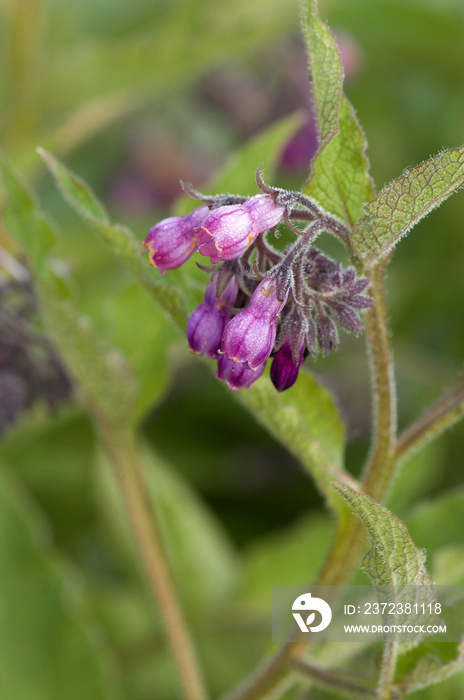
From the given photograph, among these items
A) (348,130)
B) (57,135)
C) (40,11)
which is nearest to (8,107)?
(40,11)

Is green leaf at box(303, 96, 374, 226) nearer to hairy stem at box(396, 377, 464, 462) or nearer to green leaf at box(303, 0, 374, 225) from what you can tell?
green leaf at box(303, 0, 374, 225)

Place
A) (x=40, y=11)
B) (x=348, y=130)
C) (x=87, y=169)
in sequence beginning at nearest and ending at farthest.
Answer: (x=348, y=130) → (x=40, y=11) → (x=87, y=169)

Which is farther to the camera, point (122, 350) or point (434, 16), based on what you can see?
point (434, 16)

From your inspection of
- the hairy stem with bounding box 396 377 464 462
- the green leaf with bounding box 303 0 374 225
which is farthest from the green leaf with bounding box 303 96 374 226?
the hairy stem with bounding box 396 377 464 462

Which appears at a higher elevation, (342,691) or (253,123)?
(253,123)

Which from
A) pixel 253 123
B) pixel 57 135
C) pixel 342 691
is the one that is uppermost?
pixel 253 123

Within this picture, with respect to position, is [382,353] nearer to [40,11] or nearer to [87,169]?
[40,11]

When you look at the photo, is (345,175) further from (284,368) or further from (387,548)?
(387,548)
